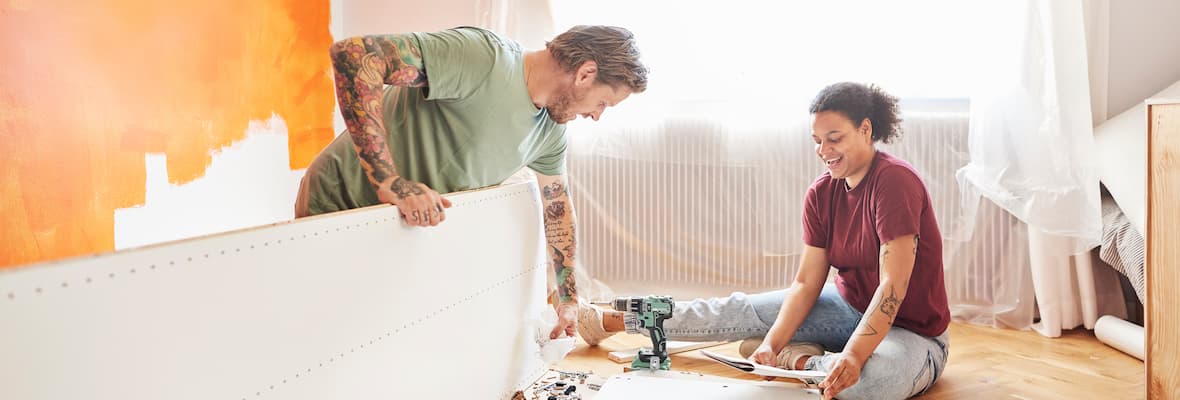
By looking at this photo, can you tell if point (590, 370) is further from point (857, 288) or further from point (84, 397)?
point (84, 397)

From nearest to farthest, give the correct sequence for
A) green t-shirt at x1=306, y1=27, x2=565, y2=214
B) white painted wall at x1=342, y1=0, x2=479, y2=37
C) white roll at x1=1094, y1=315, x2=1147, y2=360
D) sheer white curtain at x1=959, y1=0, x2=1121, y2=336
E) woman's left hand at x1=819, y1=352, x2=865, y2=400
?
green t-shirt at x1=306, y1=27, x2=565, y2=214
woman's left hand at x1=819, y1=352, x2=865, y2=400
white roll at x1=1094, y1=315, x2=1147, y2=360
sheer white curtain at x1=959, y1=0, x2=1121, y2=336
white painted wall at x1=342, y1=0, x2=479, y2=37

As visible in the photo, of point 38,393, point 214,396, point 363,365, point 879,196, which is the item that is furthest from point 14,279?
point 879,196

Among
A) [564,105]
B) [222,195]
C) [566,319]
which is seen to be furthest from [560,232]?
[222,195]

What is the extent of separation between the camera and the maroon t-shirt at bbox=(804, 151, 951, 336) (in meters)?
1.99

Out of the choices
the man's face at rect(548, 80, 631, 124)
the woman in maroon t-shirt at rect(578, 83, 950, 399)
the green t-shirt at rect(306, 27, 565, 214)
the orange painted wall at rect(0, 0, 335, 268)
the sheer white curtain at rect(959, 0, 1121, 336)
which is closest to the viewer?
the green t-shirt at rect(306, 27, 565, 214)

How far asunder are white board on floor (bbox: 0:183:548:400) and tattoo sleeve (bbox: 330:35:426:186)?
5.5 inches

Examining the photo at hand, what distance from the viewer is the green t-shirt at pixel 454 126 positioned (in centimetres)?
157

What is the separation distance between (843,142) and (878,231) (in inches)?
9.2

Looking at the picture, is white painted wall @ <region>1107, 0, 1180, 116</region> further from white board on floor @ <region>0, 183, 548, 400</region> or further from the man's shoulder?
the man's shoulder

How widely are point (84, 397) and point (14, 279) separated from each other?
141 mm

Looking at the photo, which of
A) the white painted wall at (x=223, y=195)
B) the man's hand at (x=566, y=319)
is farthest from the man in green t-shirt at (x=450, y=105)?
the white painted wall at (x=223, y=195)

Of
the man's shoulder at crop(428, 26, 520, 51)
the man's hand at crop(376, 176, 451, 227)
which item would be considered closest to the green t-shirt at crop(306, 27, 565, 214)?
the man's shoulder at crop(428, 26, 520, 51)

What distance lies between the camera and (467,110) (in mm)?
1654

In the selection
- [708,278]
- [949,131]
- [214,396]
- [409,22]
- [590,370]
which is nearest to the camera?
[214,396]
